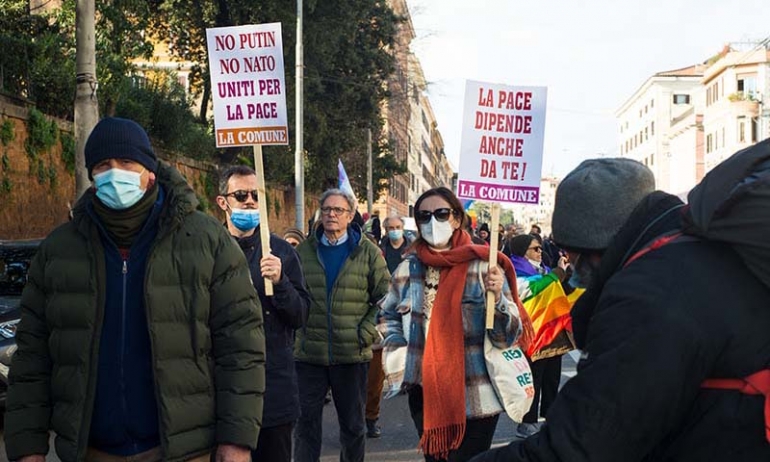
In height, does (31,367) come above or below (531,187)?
below

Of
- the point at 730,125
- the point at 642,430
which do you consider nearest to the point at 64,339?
the point at 642,430

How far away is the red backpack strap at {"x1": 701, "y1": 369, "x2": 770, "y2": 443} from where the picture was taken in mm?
1755

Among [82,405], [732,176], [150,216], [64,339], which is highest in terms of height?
[732,176]

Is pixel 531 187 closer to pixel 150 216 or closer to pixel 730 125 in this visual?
pixel 150 216

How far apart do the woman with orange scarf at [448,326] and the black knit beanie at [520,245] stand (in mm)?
4286

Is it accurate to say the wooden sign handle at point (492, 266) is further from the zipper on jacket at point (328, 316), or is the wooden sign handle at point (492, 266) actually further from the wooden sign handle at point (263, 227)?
the zipper on jacket at point (328, 316)

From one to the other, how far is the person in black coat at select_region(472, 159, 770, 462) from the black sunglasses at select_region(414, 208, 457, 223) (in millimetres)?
3188

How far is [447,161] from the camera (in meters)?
170

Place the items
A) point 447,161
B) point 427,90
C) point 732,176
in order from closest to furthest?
point 732,176, point 427,90, point 447,161

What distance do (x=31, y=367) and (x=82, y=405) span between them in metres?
0.27

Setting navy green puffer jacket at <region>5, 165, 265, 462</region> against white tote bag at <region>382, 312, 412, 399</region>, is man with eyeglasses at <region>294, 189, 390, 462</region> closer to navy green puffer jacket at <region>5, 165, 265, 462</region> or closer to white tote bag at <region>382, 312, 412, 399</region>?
white tote bag at <region>382, 312, 412, 399</region>

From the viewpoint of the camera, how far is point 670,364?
68.9 inches

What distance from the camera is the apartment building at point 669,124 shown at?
85.4 meters

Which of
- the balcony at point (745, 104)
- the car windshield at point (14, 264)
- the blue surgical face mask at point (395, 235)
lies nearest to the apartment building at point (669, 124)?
the balcony at point (745, 104)
